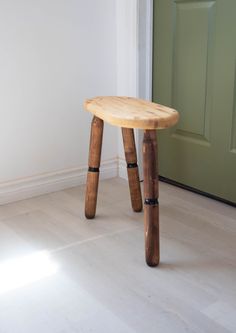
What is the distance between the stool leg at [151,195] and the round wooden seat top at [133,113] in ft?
0.14

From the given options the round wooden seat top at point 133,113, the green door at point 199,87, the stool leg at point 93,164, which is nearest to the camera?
the round wooden seat top at point 133,113

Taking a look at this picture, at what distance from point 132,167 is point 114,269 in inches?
17.7

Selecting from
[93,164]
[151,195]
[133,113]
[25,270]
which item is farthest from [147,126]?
[25,270]

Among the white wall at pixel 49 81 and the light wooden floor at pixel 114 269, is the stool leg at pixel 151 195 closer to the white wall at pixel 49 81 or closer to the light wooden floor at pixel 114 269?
the light wooden floor at pixel 114 269

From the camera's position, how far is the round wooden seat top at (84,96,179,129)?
1229 mm

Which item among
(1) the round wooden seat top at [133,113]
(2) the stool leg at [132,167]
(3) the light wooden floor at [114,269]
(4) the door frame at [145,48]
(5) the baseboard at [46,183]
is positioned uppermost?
(4) the door frame at [145,48]

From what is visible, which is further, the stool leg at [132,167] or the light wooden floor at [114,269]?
the stool leg at [132,167]

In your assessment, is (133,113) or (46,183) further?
(46,183)

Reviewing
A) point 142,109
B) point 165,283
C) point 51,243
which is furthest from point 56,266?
point 142,109

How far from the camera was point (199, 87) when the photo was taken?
70.1 inches

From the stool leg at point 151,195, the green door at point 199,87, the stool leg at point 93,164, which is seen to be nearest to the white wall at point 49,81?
the green door at point 199,87

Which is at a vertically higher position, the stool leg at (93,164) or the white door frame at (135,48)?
the white door frame at (135,48)

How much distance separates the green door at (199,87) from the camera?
1.66 m

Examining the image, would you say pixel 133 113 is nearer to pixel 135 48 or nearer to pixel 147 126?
pixel 147 126
